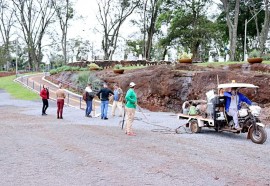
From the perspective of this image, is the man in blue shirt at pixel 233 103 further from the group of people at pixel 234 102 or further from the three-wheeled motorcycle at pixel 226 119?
the three-wheeled motorcycle at pixel 226 119

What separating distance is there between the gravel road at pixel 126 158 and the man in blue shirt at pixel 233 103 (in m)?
0.74

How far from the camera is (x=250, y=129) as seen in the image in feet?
37.2

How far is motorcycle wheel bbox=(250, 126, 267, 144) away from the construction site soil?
27.1 ft

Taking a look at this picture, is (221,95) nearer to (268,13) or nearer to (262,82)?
(262,82)

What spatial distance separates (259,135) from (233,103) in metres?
1.33

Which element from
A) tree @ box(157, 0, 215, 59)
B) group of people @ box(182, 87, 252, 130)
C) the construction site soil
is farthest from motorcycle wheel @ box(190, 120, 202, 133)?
tree @ box(157, 0, 215, 59)

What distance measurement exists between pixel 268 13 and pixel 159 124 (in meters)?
30.3

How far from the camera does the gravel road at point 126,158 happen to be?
705 centimetres

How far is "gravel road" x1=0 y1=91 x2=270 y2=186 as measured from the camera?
705 centimetres

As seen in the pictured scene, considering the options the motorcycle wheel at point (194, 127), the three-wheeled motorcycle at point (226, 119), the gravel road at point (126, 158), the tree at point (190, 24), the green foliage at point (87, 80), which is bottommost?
the gravel road at point (126, 158)

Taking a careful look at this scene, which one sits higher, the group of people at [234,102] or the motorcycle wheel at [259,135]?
the group of people at [234,102]

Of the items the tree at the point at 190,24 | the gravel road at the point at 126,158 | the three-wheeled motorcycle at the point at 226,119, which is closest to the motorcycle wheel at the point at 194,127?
the three-wheeled motorcycle at the point at 226,119

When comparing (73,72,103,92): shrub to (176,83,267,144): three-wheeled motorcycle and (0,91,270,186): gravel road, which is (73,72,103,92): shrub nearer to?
(0,91,270,186): gravel road

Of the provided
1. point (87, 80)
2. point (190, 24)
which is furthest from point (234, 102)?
point (190, 24)
